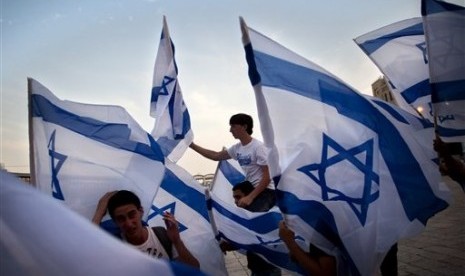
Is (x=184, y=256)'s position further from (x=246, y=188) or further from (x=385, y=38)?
(x=385, y=38)

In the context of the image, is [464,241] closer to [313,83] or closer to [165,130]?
A: [313,83]

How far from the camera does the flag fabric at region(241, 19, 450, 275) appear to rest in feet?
7.97

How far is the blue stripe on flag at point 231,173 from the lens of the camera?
5.15 meters

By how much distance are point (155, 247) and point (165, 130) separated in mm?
2380

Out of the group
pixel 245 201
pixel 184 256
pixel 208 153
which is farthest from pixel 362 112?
pixel 208 153

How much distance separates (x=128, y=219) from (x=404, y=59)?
3.25 m

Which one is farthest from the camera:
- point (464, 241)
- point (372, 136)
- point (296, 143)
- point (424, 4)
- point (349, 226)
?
point (464, 241)

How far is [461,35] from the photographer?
9.66 feet

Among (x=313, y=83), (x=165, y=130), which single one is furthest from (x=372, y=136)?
(x=165, y=130)

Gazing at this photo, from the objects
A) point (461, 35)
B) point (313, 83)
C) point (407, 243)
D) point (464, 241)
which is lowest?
point (407, 243)

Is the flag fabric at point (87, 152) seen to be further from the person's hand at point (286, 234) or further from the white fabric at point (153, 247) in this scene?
the person's hand at point (286, 234)

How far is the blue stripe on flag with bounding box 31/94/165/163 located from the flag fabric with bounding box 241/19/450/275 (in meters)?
1.59

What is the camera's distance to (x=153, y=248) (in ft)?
8.90

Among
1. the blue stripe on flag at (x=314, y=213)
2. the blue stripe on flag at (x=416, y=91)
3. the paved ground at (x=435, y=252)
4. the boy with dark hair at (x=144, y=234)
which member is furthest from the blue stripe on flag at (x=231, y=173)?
the blue stripe on flag at (x=314, y=213)
